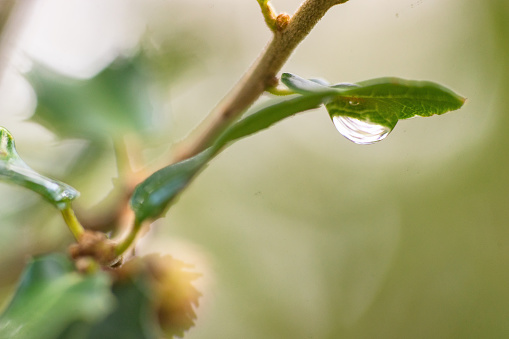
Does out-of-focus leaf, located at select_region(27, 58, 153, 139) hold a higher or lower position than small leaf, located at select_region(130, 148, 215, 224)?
lower


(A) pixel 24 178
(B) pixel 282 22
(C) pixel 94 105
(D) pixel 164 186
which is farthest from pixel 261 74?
(C) pixel 94 105

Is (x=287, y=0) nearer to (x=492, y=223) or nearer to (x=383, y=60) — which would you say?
(x=383, y=60)

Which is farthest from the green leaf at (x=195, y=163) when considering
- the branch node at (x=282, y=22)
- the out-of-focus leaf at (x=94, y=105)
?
the out-of-focus leaf at (x=94, y=105)

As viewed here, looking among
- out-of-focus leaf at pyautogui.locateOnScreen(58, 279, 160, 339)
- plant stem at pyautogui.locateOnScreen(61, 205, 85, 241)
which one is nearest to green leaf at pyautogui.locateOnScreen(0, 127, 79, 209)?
plant stem at pyautogui.locateOnScreen(61, 205, 85, 241)

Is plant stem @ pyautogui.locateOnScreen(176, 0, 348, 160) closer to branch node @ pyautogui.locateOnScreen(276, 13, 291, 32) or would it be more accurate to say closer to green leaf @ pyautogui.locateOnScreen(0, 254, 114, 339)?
branch node @ pyautogui.locateOnScreen(276, 13, 291, 32)

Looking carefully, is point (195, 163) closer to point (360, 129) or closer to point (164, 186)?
point (164, 186)

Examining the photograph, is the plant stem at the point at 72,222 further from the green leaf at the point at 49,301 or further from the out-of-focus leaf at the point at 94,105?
the out-of-focus leaf at the point at 94,105

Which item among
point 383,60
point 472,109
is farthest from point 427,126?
point 383,60
